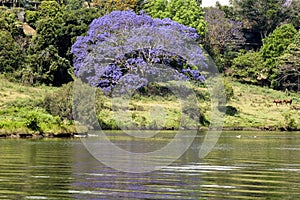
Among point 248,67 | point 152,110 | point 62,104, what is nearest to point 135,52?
point 152,110

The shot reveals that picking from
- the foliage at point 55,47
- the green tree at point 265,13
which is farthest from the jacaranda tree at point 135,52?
the green tree at point 265,13

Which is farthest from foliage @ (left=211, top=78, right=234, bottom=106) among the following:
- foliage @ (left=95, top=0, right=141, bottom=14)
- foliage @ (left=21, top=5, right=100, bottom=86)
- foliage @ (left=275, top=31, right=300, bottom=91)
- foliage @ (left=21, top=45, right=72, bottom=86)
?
foliage @ (left=95, top=0, right=141, bottom=14)

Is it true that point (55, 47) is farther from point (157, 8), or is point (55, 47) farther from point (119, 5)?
point (157, 8)

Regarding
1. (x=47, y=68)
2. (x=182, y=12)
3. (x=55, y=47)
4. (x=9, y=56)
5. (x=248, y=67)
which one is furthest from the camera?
(x=182, y=12)

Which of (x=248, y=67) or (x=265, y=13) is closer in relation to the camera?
(x=248, y=67)

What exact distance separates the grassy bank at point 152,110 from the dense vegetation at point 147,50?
0.69ft

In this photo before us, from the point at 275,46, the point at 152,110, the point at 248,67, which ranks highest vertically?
the point at 275,46

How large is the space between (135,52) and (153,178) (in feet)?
211

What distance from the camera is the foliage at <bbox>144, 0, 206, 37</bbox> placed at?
365 ft

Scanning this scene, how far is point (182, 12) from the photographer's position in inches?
4414

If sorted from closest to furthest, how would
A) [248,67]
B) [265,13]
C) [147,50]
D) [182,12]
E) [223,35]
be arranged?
[147,50]
[248,67]
[182,12]
[223,35]
[265,13]

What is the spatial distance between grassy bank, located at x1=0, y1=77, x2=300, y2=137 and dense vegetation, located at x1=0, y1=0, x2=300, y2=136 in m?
0.21

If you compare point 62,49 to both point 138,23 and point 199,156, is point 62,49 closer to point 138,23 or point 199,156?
point 138,23

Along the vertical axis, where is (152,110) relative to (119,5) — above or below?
below
